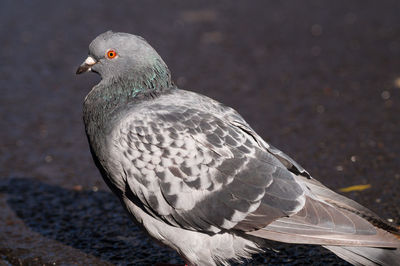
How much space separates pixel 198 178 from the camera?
3.40m

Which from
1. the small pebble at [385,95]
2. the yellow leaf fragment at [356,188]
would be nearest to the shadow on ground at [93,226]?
the yellow leaf fragment at [356,188]

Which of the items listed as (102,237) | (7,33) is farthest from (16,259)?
(7,33)

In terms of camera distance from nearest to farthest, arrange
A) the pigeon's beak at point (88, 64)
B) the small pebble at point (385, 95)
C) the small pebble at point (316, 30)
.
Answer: the pigeon's beak at point (88, 64) < the small pebble at point (385, 95) < the small pebble at point (316, 30)

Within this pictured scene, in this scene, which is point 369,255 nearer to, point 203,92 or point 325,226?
point 325,226

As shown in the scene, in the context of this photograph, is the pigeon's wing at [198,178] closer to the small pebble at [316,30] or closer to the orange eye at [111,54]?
the orange eye at [111,54]

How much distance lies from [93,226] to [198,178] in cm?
132

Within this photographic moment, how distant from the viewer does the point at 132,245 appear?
415 cm

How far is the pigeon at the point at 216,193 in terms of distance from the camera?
10.8 ft

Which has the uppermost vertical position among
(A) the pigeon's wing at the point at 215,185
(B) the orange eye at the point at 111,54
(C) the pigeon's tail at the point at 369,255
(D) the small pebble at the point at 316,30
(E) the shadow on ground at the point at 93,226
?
(D) the small pebble at the point at 316,30

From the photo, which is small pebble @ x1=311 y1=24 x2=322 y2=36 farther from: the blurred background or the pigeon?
the pigeon

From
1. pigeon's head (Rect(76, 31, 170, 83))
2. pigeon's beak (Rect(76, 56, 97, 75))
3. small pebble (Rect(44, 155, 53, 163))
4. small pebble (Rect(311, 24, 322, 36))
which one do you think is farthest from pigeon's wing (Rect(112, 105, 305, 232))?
small pebble (Rect(311, 24, 322, 36))

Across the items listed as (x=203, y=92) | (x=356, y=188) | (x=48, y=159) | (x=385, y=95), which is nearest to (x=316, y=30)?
(x=385, y=95)

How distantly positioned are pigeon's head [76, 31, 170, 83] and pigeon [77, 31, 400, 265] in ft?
1.03

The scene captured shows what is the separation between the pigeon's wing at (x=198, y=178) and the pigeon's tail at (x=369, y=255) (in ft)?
1.15
